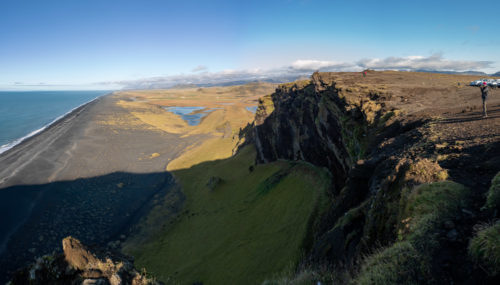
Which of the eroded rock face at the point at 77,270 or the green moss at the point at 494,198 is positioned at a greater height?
the green moss at the point at 494,198

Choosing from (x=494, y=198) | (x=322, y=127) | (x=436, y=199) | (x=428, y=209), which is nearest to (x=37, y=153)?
(x=322, y=127)

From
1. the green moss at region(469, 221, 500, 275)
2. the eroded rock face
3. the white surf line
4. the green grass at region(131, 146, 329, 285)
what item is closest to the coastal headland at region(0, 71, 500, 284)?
the green moss at region(469, 221, 500, 275)

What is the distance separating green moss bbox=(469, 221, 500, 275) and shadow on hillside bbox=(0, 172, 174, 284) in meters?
32.8

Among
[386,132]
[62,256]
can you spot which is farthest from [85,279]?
[386,132]

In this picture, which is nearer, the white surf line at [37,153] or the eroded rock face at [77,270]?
the eroded rock face at [77,270]

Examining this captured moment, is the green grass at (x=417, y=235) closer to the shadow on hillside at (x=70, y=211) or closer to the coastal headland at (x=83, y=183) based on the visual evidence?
the coastal headland at (x=83, y=183)

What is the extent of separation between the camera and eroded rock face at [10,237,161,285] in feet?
25.9

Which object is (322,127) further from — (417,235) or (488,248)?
(488,248)

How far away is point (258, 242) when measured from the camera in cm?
1917

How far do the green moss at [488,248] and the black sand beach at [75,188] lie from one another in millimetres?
33314

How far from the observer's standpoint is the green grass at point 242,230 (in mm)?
16906

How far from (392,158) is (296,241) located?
31.0 feet

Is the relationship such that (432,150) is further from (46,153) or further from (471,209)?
(46,153)

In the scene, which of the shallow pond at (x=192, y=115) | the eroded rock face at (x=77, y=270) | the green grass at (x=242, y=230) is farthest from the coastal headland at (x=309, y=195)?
the shallow pond at (x=192, y=115)
